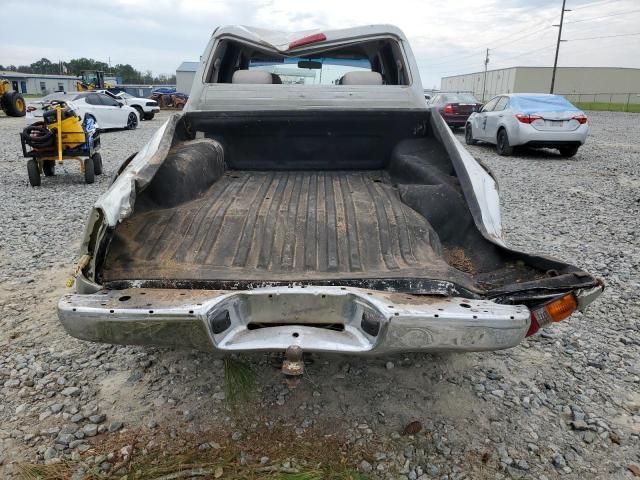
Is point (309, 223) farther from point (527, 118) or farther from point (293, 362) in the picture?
point (527, 118)

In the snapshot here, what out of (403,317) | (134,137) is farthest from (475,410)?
(134,137)

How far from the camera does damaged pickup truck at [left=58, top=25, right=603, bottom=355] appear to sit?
1983 millimetres

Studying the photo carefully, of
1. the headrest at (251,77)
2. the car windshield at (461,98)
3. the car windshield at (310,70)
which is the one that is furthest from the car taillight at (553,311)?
the car windshield at (461,98)

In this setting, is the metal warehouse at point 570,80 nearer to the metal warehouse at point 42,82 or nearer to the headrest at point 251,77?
the metal warehouse at point 42,82

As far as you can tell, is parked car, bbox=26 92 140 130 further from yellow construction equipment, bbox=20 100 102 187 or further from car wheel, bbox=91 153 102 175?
yellow construction equipment, bbox=20 100 102 187

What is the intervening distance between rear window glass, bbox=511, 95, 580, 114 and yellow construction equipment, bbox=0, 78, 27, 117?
23.4 m

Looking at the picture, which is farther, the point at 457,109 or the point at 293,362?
the point at 457,109

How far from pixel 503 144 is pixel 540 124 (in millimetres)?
1090

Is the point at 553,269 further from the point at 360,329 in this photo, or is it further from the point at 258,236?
the point at 258,236

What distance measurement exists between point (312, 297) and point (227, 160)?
2497mm

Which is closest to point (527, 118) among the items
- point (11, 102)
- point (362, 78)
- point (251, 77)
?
point (362, 78)

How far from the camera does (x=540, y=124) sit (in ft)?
36.3

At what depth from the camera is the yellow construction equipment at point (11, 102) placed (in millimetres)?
23812

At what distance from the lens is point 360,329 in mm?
2064
